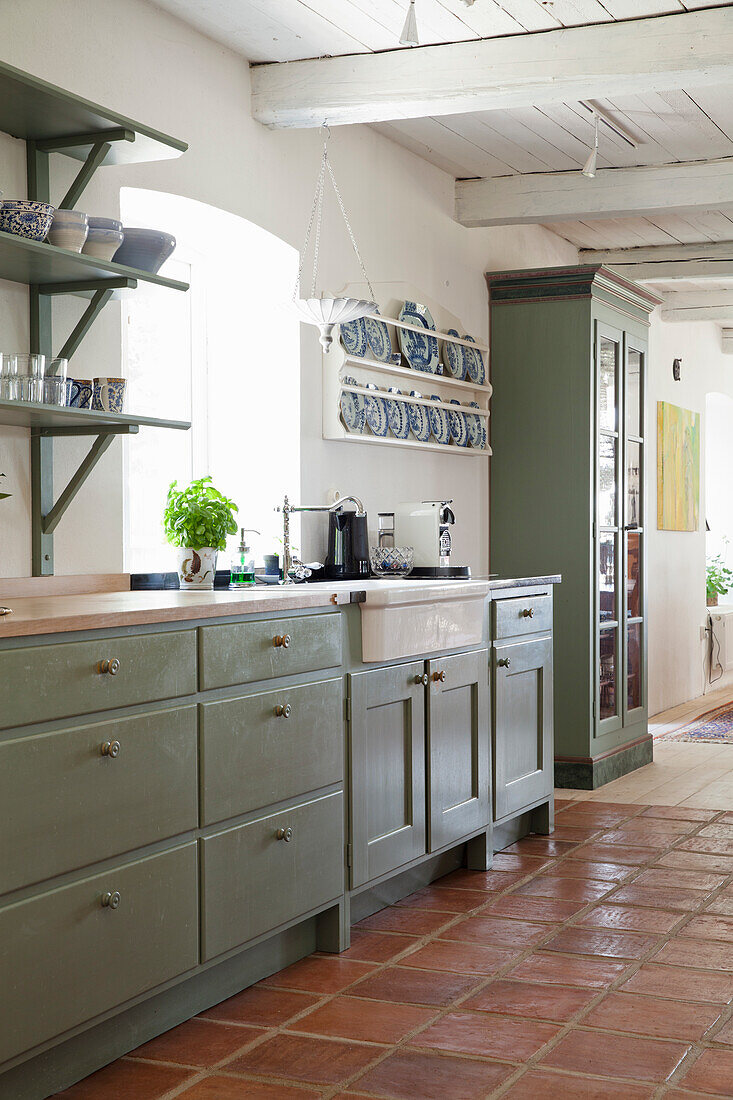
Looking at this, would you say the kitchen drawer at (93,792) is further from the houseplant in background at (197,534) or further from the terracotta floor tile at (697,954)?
the terracotta floor tile at (697,954)

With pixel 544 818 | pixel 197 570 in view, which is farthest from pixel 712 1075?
pixel 544 818

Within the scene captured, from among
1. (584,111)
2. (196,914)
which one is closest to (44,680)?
(196,914)

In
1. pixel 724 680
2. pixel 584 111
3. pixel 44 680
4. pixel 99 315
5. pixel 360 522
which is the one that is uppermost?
pixel 584 111

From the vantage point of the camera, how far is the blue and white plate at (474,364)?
5269 mm

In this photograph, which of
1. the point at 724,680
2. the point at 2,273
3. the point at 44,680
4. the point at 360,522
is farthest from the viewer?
the point at 724,680

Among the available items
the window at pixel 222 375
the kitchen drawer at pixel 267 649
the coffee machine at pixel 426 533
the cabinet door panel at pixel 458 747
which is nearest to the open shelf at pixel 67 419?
the kitchen drawer at pixel 267 649

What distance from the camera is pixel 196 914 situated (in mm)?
2512

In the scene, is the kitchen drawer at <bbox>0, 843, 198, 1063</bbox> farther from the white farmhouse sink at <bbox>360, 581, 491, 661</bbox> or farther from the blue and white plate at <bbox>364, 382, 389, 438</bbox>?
the blue and white plate at <bbox>364, 382, 389, 438</bbox>

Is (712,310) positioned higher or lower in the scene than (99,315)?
higher

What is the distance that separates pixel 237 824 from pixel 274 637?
43 cm

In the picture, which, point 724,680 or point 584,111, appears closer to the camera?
point 584,111

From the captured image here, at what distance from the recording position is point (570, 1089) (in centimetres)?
228

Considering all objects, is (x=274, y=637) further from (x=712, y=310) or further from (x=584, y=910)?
(x=712, y=310)

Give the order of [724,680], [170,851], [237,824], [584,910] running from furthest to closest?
[724,680] → [584,910] → [237,824] → [170,851]
